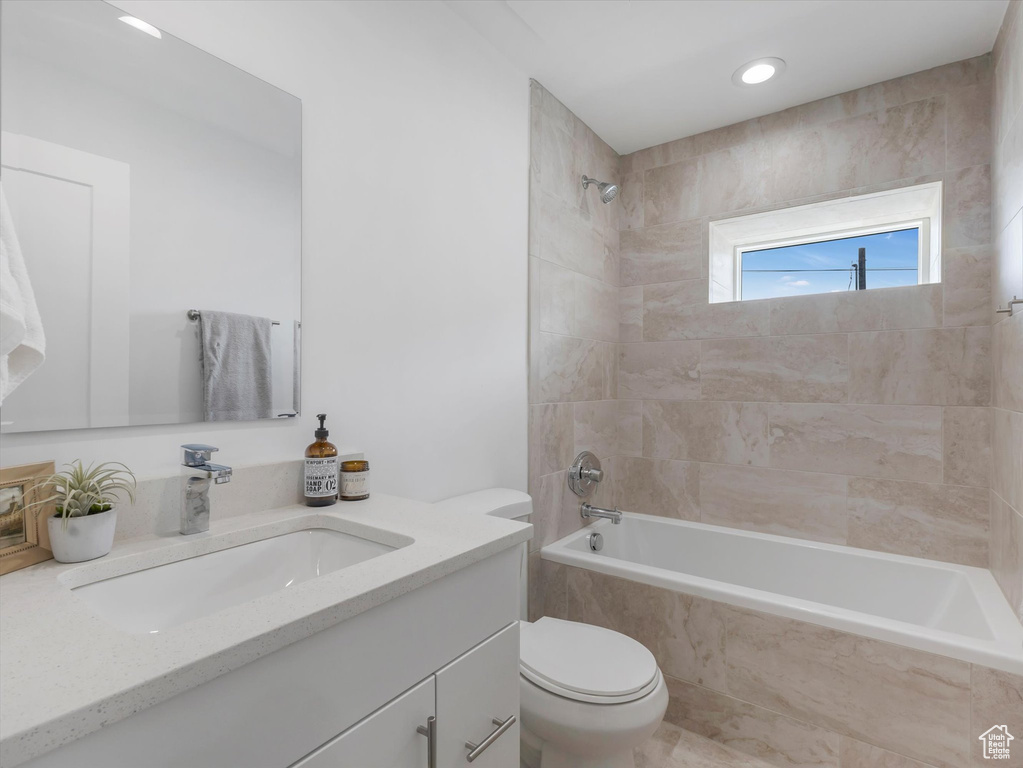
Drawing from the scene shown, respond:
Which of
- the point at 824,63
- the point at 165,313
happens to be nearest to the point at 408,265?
the point at 165,313

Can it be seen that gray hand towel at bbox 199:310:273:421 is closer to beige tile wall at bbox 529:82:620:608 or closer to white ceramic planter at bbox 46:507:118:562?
white ceramic planter at bbox 46:507:118:562

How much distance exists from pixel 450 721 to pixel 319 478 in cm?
61

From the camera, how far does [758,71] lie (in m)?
2.22

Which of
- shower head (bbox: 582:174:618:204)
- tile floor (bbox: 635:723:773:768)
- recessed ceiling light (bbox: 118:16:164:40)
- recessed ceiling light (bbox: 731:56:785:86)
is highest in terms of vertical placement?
recessed ceiling light (bbox: 731:56:785:86)

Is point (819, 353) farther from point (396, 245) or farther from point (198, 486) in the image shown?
point (198, 486)

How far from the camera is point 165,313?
111cm

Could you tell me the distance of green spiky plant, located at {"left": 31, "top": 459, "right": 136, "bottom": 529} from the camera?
89 cm

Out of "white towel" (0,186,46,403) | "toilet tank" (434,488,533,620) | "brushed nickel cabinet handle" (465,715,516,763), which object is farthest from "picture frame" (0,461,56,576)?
"toilet tank" (434,488,533,620)

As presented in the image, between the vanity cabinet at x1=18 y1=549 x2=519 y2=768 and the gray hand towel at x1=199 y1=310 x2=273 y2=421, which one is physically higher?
the gray hand towel at x1=199 y1=310 x2=273 y2=421

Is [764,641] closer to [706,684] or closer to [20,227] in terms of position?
[706,684]

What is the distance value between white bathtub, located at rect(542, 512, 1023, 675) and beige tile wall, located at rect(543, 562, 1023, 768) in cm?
5

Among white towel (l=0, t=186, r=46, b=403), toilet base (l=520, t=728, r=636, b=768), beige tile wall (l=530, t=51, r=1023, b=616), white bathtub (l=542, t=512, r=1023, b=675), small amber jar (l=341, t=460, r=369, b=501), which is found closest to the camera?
white towel (l=0, t=186, r=46, b=403)

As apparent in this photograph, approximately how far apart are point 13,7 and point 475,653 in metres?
1.40

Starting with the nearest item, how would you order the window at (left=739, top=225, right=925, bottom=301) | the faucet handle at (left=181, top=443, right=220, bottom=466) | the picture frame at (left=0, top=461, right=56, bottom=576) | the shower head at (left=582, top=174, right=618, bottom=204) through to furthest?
the picture frame at (left=0, top=461, right=56, bottom=576) → the faucet handle at (left=181, top=443, right=220, bottom=466) → the window at (left=739, top=225, right=925, bottom=301) → the shower head at (left=582, top=174, right=618, bottom=204)
